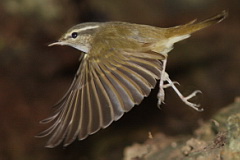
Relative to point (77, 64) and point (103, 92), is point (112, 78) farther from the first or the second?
point (77, 64)

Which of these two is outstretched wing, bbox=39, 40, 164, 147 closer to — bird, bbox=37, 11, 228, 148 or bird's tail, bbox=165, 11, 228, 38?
bird, bbox=37, 11, 228, 148

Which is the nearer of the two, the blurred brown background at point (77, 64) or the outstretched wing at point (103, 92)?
the outstretched wing at point (103, 92)

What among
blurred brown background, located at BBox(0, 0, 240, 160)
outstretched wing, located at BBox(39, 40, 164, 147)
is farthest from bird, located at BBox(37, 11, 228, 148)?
blurred brown background, located at BBox(0, 0, 240, 160)

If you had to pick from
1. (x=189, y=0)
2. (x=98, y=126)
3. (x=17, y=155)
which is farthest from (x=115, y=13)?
(x=98, y=126)

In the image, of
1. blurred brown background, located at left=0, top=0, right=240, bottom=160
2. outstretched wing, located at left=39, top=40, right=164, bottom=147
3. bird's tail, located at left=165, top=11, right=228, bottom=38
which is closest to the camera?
outstretched wing, located at left=39, top=40, right=164, bottom=147

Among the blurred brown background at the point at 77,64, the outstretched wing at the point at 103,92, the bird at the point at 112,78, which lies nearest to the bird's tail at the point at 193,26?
the bird at the point at 112,78

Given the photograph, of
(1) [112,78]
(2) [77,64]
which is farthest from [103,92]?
(2) [77,64]

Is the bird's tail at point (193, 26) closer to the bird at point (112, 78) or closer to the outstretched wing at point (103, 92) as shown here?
the bird at point (112, 78)

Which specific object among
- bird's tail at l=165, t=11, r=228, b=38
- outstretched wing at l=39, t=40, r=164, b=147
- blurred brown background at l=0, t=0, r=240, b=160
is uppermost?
blurred brown background at l=0, t=0, r=240, b=160
